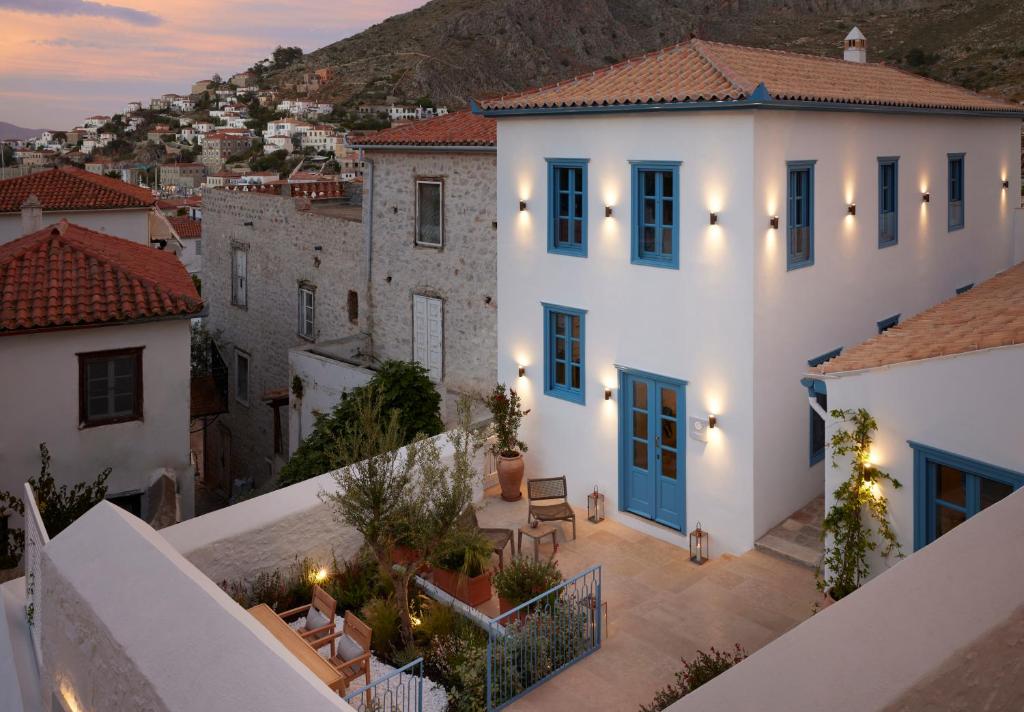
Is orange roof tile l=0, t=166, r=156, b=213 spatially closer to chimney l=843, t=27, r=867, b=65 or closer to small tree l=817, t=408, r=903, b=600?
chimney l=843, t=27, r=867, b=65

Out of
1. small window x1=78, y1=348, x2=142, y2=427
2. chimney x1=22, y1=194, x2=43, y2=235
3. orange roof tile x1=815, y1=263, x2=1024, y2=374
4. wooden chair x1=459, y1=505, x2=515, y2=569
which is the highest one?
chimney x1=22, y1=194, x2=43, y2=235

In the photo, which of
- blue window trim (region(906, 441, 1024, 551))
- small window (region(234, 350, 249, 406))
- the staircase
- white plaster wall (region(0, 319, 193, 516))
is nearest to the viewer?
blue window trim (region(906, 441, 1024, 551))

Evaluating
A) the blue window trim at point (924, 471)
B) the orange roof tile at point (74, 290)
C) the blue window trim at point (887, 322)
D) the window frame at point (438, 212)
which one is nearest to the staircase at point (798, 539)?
the blue window trim at point (924, 471)

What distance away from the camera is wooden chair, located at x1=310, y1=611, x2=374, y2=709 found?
8.47 metres

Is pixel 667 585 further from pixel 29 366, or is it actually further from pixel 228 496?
pixel 228 496

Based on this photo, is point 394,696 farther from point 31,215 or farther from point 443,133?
point 31,215

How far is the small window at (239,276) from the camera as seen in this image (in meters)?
25.3

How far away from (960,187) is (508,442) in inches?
428

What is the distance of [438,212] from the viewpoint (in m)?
17.3

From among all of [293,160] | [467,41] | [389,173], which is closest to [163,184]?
[293,160]

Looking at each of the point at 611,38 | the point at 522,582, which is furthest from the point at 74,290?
the point at 611,38

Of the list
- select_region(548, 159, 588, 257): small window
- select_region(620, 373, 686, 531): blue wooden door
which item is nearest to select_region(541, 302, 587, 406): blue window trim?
select_region(620, 373, 686, 531): blue wooden door

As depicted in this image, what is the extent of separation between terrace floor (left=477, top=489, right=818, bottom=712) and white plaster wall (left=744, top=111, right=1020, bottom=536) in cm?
112

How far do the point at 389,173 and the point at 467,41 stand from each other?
8074cm
